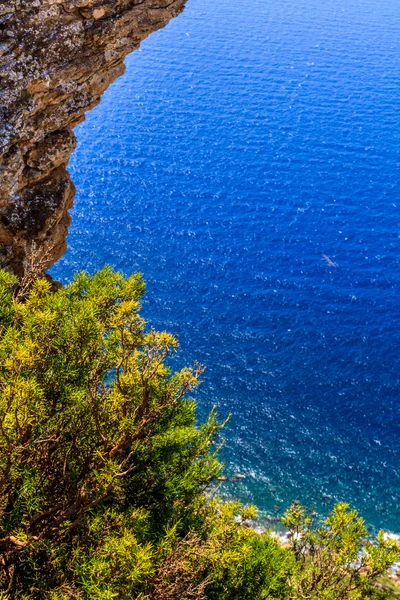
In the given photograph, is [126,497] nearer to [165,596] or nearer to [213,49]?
[165,596]

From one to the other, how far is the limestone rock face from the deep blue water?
17.8 meters

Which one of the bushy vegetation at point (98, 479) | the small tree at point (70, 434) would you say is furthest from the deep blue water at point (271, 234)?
the small tree at point (70, 434)

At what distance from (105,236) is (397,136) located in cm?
3510

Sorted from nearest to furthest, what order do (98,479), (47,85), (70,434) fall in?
(98,479) → (70,434) → (47,85)

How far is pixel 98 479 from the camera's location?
39.7 feet

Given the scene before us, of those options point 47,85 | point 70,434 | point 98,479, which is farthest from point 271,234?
point 98,479

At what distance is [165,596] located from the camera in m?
12.1

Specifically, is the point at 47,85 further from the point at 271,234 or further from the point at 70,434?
the point at 271,234

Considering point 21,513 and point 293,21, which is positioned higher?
point 293,21

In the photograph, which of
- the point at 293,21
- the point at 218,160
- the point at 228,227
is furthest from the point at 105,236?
the point at 293,21

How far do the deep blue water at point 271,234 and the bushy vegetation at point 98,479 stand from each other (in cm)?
1682

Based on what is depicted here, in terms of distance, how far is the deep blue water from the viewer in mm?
35312

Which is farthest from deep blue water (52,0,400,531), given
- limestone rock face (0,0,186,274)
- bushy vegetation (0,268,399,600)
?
limestone rock face (0,0,186,274)

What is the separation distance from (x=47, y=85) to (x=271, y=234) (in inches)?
1275
